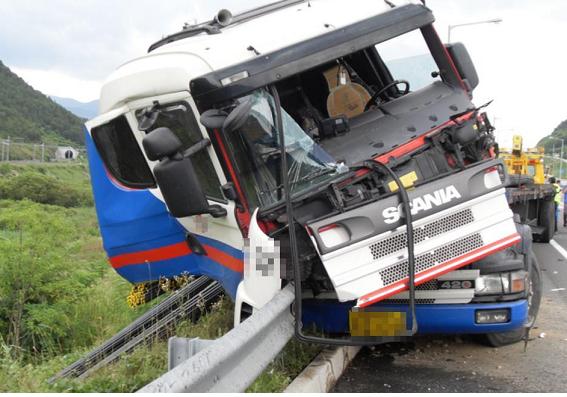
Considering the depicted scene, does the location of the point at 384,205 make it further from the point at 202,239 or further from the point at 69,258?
the point at 69,258

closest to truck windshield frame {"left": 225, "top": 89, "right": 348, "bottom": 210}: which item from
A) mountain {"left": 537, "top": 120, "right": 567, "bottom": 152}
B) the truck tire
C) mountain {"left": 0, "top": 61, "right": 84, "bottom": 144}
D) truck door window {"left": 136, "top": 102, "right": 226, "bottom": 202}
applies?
truck door window {"left": 136, "top": 102, "right": 226, "bottom": 202}

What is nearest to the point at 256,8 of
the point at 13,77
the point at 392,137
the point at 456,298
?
the point at 392,137

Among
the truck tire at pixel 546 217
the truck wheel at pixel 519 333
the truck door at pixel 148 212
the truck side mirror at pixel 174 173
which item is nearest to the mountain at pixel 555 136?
the truck tire at pixel 546 217

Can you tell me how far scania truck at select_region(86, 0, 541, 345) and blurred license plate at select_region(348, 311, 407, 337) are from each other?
0.01m

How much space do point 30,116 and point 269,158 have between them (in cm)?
7117

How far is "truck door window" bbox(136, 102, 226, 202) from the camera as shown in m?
4.88

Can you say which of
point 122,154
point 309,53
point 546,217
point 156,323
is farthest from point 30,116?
point 309,53

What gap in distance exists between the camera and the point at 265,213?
4523mm

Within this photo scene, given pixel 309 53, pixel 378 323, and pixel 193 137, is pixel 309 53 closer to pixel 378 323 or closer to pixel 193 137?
pixel 193 137

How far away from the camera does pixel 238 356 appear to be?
3391mm

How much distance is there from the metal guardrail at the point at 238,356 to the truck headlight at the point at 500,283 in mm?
1522

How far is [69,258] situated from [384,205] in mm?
5648

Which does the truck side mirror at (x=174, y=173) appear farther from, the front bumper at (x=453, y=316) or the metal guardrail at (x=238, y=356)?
the front bumper at (x=453, y=316)

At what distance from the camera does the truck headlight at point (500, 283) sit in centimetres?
491
